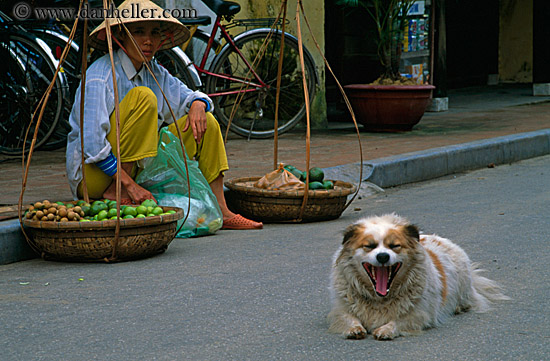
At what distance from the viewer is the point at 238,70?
8.84 m

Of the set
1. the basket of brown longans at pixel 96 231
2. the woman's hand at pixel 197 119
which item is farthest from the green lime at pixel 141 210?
the woman's hand at pixel 197 119

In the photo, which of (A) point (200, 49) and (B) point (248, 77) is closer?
(B) point (248, 77)

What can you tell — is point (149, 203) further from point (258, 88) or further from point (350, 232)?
point (258, 88)

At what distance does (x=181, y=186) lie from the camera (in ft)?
15.9

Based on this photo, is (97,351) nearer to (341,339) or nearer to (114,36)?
(341,339)

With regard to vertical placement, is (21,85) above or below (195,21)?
below

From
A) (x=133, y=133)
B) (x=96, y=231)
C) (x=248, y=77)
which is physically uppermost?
(x=248, y=77)

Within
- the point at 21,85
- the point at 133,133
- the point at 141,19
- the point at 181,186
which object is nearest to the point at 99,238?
Answer: the point at 133,133

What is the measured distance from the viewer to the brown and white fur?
9.30ft

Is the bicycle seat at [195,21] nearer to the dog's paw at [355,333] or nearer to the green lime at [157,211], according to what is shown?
the green lime at [157,211]

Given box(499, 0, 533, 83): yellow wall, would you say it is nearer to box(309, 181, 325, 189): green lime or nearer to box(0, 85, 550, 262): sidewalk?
box(0, 85, 550, 262): sidewalk

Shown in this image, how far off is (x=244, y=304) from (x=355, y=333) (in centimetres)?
62

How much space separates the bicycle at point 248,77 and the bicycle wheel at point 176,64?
4.9 inches

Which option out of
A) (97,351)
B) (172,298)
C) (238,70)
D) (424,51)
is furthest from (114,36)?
(424,51)
